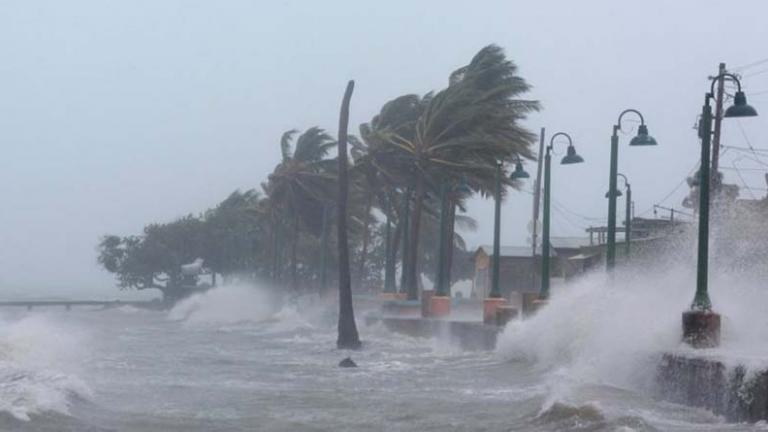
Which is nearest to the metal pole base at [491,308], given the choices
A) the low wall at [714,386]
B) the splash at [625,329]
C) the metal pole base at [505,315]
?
the metal pole base at [505,315]

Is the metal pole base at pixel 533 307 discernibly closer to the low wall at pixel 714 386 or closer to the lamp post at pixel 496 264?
the lamp post at pixel 496 264

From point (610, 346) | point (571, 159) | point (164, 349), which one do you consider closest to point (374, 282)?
point (164, 349)

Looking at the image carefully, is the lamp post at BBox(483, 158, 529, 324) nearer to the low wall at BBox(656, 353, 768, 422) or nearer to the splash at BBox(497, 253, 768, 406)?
the splash at BBox(497, 253, 768, 406)

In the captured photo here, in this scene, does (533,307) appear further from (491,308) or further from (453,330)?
(453,330)

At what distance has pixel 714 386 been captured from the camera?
1464 cm

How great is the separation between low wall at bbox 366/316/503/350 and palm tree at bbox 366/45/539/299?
16.1 ft

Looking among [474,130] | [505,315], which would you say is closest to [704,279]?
[505,315]

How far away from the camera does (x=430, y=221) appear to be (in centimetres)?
7306

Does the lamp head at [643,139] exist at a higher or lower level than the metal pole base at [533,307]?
higher

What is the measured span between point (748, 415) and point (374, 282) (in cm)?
7744

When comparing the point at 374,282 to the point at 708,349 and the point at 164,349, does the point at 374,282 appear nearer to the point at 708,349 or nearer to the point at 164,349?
the point at 164,349

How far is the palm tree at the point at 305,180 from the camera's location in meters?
65.2

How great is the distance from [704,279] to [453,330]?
16505 millimetres

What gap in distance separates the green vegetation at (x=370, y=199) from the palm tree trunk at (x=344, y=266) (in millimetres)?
3805
